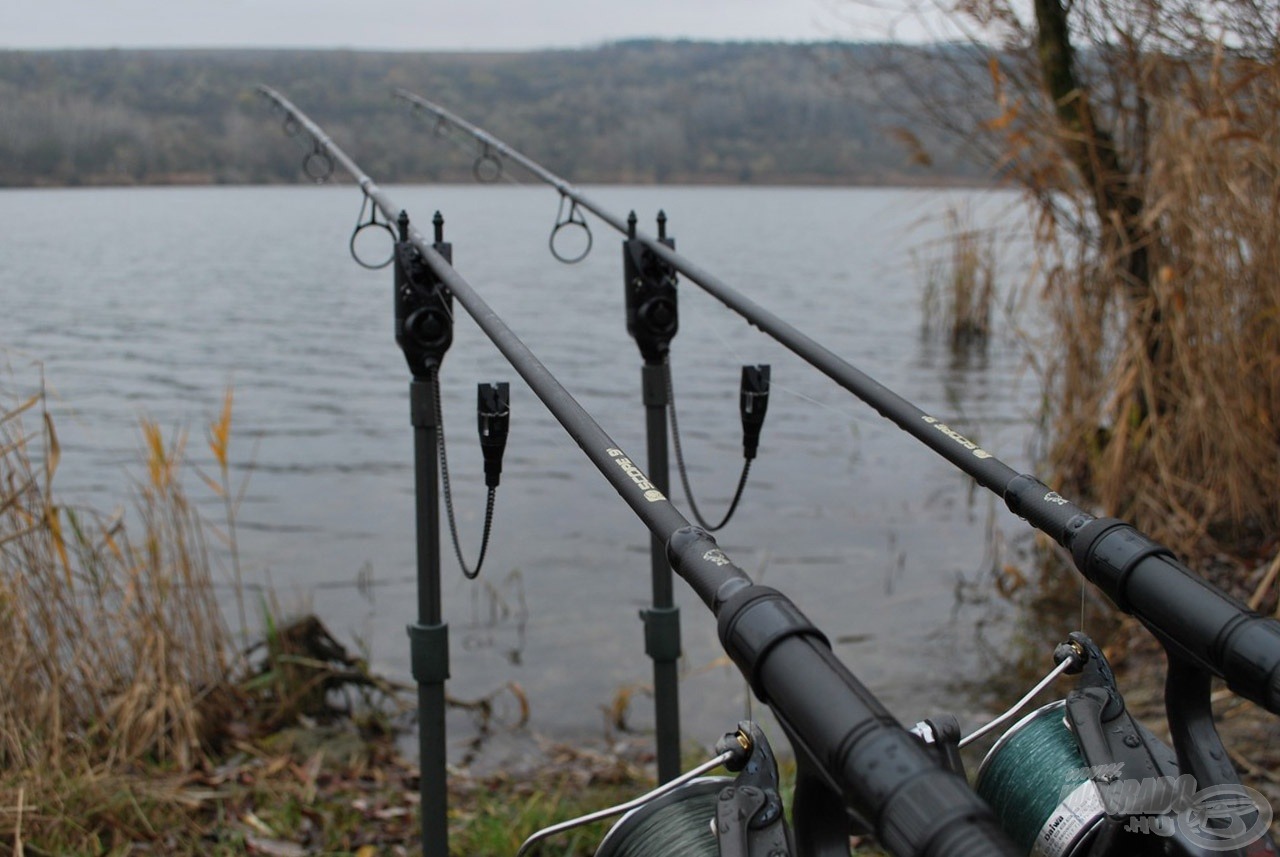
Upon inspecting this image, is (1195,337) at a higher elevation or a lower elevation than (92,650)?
higher

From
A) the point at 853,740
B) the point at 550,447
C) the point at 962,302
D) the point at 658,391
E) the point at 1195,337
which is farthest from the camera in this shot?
the point at 962,302

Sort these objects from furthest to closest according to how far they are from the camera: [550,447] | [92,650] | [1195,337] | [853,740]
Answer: [550,447]
[1195,337]
[92,650]
[853,740]

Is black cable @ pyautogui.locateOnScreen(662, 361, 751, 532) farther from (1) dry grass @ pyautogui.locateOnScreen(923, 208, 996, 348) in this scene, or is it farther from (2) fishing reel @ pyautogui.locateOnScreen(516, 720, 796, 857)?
(1) dry grass @ pyautogui.locateOnScreen(923, 208, 996, 348)

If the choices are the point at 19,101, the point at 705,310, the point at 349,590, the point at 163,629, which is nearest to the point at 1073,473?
the point at 349,590

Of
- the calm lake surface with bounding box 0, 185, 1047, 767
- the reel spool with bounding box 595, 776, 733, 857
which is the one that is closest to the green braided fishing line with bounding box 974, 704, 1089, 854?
the reel spool with bounding box 595, 776, 733, 857

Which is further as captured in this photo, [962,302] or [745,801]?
[962,302]

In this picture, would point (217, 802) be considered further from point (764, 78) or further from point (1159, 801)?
point (764, 78)

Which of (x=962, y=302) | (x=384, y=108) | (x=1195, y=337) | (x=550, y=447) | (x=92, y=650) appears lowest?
(x=550, y=447)

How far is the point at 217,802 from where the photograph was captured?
11.5 ft

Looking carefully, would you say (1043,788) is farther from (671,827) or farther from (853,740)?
(853,740)

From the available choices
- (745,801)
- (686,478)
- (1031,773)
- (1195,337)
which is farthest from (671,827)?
(1195,337)

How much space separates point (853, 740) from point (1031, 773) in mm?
723

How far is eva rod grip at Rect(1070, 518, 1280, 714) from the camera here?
1173mm

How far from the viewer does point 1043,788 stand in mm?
1524
